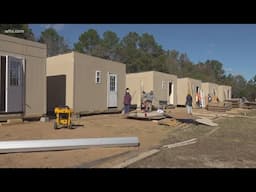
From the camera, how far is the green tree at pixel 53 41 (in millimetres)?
44625

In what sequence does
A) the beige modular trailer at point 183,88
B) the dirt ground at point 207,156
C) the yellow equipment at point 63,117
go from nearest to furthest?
the dirt ground at point 207,156 → the yellow equipment at point 63,117 → the beige modular trailer at point 183,88

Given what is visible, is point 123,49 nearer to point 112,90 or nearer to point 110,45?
point 110,45

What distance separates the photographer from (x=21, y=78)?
10.1 meters

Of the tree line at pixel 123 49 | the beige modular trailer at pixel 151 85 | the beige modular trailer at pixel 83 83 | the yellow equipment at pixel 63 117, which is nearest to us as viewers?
the yellow equipment at pixel 63 117

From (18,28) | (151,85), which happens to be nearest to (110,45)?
(18,28)

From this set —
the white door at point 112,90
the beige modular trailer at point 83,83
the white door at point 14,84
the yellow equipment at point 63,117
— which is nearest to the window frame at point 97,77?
the beige modular trailer at point 83,83

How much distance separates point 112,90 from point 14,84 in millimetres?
6763

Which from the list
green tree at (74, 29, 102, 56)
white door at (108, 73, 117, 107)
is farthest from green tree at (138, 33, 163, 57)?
white door at (108, 73, 117, 107)

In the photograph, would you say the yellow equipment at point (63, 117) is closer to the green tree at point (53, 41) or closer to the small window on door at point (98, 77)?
the small window on door at point (98, 77)

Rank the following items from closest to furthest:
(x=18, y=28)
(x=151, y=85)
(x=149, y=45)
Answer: (x=151, y=85)
(x=18, y=28)
(x=149, y=45)

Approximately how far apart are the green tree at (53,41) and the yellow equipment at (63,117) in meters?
38.3

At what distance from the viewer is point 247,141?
788 cm
